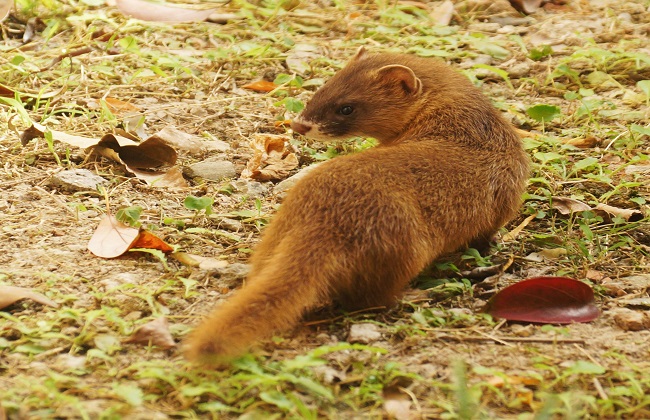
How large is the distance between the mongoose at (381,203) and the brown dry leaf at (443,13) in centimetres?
249

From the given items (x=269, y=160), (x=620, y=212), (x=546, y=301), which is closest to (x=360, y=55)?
(x=269, y=160)

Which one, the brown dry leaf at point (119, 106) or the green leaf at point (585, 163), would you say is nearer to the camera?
the green leaf at point (585, 163)

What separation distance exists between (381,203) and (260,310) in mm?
662

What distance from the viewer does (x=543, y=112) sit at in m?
4.94

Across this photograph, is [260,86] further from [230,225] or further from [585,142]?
[585,142]

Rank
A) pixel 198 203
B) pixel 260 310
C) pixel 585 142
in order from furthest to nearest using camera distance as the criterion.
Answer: pixel 585 142 < pixel 198 203 < pixel 260 310

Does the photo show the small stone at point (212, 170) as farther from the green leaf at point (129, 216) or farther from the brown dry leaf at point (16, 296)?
the brown dry leaf at point (16, 296)

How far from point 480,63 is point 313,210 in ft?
10.6

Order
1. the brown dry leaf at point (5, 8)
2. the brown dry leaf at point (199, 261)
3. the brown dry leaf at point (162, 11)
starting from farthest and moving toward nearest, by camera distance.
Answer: the brown dry leaf at point (162, 11) < the brown dry leaf at point (5, 8) < the brown dry leaf at point (199, 261)

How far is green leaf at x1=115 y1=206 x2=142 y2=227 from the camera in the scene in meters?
3.66

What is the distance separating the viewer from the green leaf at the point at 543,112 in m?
4.93

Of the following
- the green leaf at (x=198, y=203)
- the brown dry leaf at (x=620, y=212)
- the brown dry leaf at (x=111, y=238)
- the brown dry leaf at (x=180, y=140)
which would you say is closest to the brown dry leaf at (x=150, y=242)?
the brown dry leaf at (x=111, y=238)

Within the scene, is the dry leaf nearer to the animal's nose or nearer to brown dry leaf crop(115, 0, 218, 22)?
brown dry leaf crop(115, 0, 218, 22)

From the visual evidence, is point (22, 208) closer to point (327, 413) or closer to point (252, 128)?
point (252, 128)
